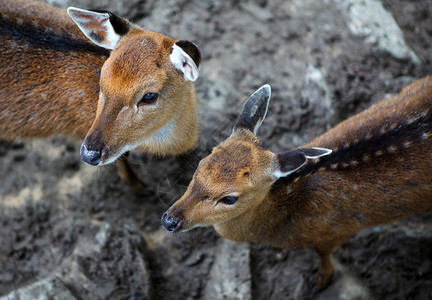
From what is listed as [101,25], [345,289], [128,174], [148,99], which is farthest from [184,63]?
[345,289]

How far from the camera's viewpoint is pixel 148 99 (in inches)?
163

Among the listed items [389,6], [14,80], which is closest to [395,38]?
[389,6]

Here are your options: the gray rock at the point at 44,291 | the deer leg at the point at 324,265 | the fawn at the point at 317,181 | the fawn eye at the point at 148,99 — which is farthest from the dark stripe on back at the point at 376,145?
the gray rock at the point at 44,291

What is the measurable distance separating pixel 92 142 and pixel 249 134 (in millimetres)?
1497

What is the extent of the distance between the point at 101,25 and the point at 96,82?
2.10 ft

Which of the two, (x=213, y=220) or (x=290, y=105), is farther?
(x=290, y=105)

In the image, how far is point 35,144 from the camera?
5965mm

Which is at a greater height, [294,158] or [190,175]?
[294,158]

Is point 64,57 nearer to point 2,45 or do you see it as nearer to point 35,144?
point 2,45

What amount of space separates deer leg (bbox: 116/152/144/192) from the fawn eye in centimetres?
131

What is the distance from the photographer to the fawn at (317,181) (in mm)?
3984

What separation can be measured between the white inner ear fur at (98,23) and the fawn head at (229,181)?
1579 millimetres

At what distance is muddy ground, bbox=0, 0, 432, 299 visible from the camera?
5133 millimetres

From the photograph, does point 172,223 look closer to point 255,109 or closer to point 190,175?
point 255,109
